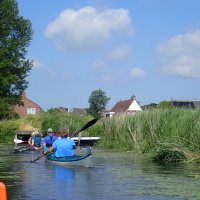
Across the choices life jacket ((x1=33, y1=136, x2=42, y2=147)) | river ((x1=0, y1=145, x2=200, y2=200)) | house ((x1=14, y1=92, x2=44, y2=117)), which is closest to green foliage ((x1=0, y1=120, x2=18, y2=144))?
life jacket ((x1=33, y1=136, x2=42, y2=147))

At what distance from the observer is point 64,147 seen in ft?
69.6

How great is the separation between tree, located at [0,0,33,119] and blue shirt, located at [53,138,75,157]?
3367 cm

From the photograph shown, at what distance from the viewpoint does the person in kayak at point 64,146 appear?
68.8 ft

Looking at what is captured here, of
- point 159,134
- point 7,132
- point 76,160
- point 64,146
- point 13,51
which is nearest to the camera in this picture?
point 76,160

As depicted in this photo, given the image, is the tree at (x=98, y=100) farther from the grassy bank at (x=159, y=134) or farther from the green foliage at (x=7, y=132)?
the grassy bank at (x=159, y=134)

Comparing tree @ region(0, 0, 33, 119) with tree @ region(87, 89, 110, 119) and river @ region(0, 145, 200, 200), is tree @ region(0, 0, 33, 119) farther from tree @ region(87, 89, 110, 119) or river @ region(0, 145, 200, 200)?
tree @ region(87, 89, 110, 119)

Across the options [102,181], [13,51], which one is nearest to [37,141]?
[102,181]

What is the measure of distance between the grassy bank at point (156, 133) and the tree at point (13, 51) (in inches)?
498

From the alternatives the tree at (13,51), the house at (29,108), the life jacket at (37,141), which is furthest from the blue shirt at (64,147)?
the house at (29,108)

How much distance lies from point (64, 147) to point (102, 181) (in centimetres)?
442

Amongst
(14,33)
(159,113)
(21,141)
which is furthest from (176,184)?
(14,33)

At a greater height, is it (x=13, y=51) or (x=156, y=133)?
(x=13, y=51)

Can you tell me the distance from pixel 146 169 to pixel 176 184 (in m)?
4.92

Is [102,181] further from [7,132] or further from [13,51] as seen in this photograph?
[13,51]
